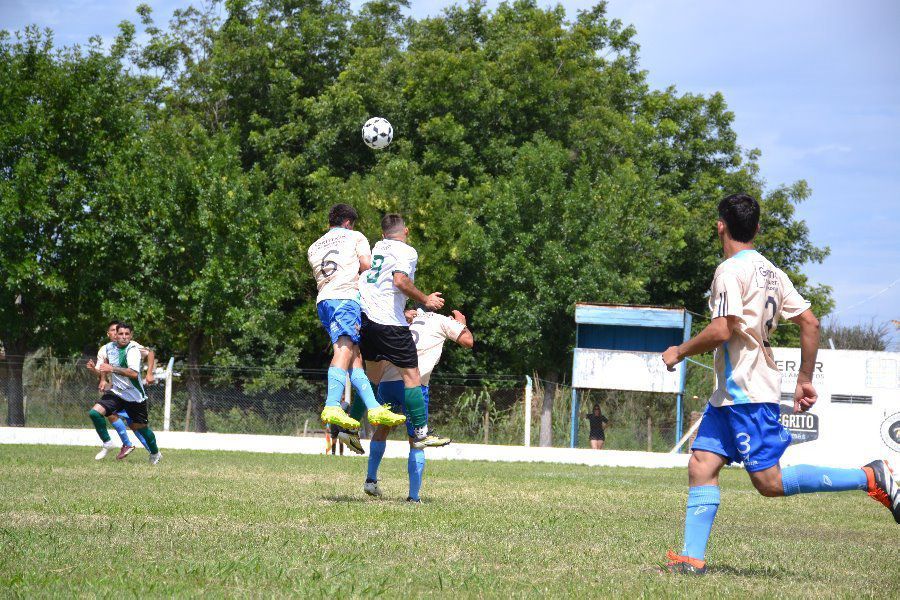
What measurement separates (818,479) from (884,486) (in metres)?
0.33

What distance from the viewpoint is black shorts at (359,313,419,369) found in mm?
9188

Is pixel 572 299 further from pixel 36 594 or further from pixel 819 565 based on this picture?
pixel 36 594

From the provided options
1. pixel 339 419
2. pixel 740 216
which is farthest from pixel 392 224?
pixel 740 216

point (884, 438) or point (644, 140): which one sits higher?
point (644, 140)

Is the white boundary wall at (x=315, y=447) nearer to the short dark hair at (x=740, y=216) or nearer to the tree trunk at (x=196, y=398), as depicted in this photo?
the tree trunk at (x=196, y=398)

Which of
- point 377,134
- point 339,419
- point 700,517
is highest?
point 377,134

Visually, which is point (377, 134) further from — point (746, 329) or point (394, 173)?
point (394, 173)

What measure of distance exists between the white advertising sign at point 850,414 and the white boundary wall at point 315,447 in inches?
132

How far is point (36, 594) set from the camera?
446 centimetres

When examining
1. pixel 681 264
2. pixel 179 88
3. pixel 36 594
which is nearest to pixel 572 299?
pixel 681 264

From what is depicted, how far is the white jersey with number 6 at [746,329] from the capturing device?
18.8ft

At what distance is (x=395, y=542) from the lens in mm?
6453

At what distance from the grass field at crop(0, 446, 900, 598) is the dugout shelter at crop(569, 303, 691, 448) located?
16382 millimetres

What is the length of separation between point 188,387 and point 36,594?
21166 millimetres
